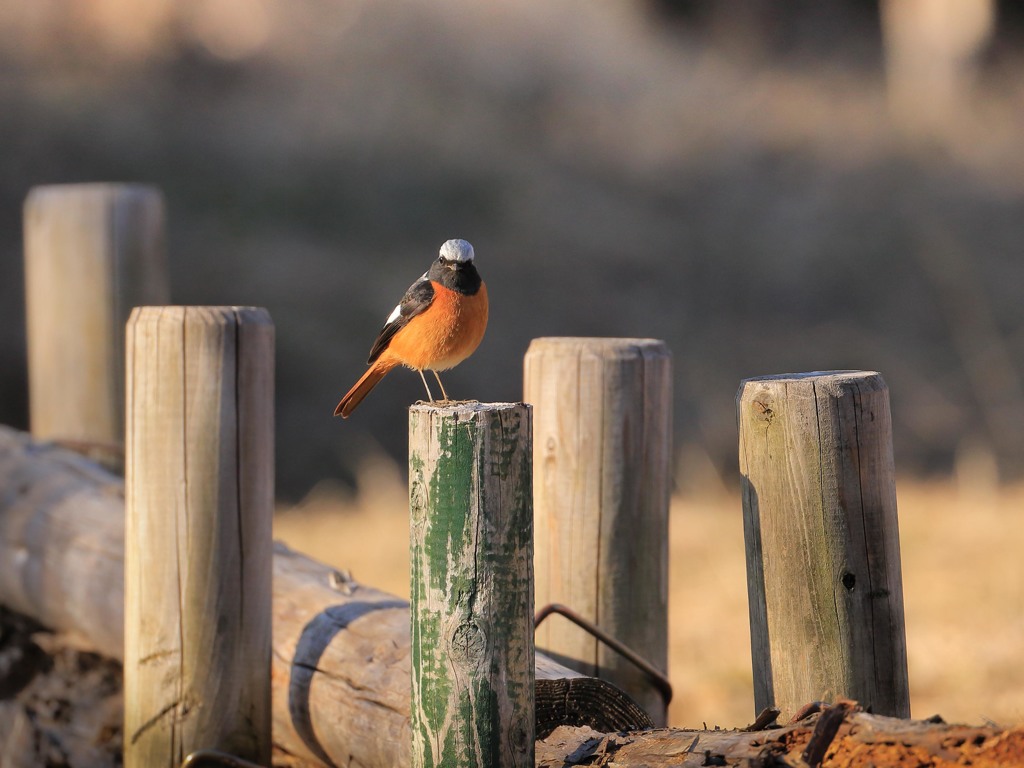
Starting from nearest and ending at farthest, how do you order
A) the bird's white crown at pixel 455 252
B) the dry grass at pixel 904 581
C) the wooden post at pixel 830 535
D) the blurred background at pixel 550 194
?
the wooden post at pixel 830 535, the bird's white crown at pixel 455 252, the dry grass at pixel 904 581, the blurred background at pixel 550 194

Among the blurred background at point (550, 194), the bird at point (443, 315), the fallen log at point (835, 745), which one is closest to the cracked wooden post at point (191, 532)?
the bird at point (443, 315)

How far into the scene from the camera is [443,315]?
3018 mm

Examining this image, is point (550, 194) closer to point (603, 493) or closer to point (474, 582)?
point (603, 493)

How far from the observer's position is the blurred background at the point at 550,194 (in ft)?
32.4

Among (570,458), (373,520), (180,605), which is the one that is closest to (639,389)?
(570,458)

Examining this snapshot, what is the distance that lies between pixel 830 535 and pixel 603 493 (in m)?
0.97

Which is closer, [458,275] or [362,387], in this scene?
[458,275]

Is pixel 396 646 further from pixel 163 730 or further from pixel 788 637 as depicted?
pixel 788 637

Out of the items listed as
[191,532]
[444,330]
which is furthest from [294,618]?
[444,330]

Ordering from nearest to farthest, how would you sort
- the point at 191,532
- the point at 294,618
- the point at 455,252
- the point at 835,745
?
1. the point at 835,745
2. the point at 191,532
3. the point at 455,252
4. the point at 294,618

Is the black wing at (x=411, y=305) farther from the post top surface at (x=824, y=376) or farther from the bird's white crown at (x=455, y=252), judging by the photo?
the post top surface at (x=824, y=376)

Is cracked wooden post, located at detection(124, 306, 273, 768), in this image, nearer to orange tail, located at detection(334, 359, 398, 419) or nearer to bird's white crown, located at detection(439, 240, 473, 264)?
orange tail, located at detection(334, 359, 398, 419)

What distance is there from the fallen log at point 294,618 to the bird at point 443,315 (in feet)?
1.83

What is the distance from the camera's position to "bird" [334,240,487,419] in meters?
3.01
